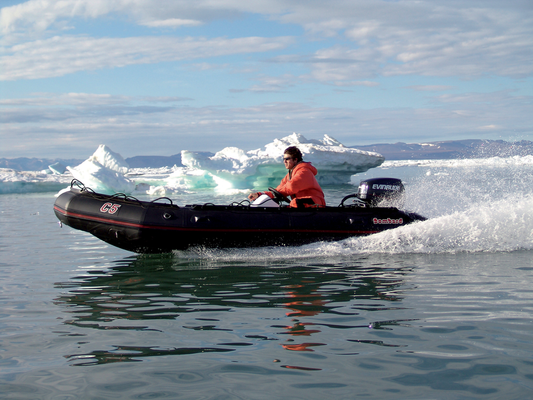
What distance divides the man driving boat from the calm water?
2.44 ft

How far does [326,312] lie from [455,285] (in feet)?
4.87

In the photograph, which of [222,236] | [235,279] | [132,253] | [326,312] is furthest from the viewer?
[132,253]

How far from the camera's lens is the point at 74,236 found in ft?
32.8

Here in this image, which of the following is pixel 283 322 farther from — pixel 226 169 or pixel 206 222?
pixel 226 169

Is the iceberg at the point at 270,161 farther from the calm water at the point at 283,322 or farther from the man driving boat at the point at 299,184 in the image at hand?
the calm water at the point at 283,322

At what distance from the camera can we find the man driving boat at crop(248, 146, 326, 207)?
7.23 m

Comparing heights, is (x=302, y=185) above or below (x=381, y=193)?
above

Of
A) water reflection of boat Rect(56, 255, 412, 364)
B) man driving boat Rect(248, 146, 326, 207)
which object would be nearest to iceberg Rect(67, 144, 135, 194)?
man driving boat Rect(248, 146, 326, 207)

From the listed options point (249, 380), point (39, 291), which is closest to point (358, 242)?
point (39, 291)

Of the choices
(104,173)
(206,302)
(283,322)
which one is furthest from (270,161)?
(283,322)

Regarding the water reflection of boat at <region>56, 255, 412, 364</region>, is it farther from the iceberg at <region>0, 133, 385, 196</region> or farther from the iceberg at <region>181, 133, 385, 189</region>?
the iceberg at <region>181, 133, 385, 189</region>

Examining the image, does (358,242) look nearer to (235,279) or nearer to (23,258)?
(235,279)

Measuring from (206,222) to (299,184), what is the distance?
1459 mm

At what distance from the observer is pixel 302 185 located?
7.28 meters
